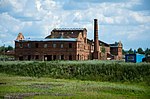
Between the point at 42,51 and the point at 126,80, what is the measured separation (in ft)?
145

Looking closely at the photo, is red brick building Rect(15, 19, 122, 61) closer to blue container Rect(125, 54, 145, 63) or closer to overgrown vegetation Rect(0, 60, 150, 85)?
blue container Rect(125, 54, 145, 63)

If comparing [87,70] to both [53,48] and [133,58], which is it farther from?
[53,48]

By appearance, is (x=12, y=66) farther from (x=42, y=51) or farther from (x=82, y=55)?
(x=82, y=55)

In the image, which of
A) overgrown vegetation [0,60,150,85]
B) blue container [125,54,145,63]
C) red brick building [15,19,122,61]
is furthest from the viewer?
red brick building [15,19,122,61]

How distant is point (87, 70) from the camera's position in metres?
45.8

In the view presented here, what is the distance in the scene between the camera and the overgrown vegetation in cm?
4122

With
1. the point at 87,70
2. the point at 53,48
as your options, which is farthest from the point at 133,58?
the point at 87,70

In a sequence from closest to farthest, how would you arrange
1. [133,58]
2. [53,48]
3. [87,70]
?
[87,70] → [133,58] → [53,48]

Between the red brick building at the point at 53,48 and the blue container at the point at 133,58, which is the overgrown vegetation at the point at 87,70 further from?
the red brick building at the point at 53,48

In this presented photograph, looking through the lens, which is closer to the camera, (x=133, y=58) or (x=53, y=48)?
(x=133, y=58)

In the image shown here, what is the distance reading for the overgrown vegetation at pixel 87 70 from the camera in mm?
41219

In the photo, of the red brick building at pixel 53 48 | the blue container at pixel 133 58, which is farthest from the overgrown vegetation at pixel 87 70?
the red brick building at pixel 53 48

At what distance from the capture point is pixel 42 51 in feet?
267

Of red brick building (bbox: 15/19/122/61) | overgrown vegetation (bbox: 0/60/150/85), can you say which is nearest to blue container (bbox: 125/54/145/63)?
red brick building (bbox: 15/19/122/61)
